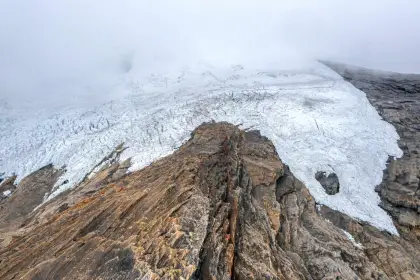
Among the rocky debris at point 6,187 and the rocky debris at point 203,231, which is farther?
the rocky debris at point 6,187

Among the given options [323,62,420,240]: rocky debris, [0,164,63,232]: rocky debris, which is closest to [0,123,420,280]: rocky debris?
[0,164,63,232]: rocky debris

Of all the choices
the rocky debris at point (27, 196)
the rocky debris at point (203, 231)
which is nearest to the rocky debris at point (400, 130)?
the rocky debris at point (203, 231)

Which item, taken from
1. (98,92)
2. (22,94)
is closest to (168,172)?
(98,92)

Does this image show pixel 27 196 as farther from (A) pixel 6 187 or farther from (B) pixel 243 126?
(B) pixel 243 126

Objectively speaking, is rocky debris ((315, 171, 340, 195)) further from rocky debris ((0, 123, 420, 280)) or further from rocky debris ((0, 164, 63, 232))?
rocky debris ((0, 164, 63, 232))

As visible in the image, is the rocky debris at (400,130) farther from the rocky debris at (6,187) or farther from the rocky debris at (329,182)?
the rocky debris at (6,187)

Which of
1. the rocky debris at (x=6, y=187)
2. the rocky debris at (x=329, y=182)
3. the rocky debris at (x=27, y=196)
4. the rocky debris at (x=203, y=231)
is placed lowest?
the rocky debris at (x=6, y=187)
